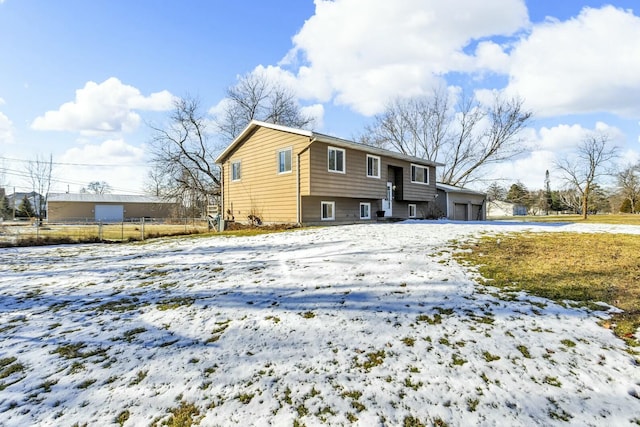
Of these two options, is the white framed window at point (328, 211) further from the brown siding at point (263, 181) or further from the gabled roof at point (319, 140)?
the gabled roof at point (319, 140)

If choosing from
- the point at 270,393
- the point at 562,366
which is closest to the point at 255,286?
the point at 270,393

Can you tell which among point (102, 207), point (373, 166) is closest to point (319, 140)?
point (373, 166)

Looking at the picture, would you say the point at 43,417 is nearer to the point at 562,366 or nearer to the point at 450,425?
the point at 450,425

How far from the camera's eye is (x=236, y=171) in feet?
63.5

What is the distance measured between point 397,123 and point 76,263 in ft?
107

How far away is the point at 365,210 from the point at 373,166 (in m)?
2.54

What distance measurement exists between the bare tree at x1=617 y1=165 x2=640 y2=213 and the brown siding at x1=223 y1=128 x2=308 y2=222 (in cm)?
4733

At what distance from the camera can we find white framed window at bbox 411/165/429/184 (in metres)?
21.0

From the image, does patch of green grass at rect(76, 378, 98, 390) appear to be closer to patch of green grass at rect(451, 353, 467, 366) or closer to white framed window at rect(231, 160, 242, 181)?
patch of green grass at rect(451, 353, 467, 366)

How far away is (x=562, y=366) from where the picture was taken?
10.8ft

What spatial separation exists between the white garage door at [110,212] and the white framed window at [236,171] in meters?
36.2

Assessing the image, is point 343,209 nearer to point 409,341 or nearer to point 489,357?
point 409,341

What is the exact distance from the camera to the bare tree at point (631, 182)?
137ft

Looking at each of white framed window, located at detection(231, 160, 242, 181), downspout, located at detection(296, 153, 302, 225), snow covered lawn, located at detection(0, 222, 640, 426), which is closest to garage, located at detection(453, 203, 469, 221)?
downspout, located at detection(296, 153, 302, 225)
